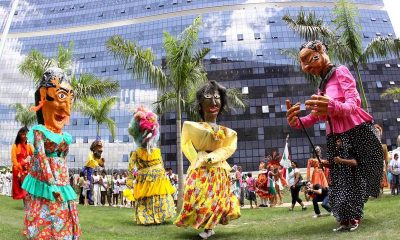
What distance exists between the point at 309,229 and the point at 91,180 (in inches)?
453

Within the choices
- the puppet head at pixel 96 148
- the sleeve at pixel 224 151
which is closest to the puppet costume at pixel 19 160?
the puppet head at pixel 96 148

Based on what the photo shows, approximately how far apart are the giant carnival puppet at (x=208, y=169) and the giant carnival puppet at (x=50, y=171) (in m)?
1.72

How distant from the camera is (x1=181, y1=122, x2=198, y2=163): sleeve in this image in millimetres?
6233

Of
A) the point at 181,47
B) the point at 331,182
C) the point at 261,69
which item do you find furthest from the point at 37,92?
the point at 261,69

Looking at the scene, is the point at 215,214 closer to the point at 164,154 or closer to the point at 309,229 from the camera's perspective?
the point at 309,229

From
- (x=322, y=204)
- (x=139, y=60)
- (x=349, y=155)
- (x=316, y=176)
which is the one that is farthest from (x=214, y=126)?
(x=139, y=60)

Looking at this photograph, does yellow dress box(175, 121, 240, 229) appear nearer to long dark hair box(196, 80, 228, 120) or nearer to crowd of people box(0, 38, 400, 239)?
crowd of people box(0, 38, 400, 239)

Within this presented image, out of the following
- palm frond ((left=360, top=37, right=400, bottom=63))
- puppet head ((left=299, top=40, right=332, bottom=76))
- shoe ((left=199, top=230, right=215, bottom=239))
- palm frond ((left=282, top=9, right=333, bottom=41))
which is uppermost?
palm frond ((left=282, top=9, right=333, bottom=41))

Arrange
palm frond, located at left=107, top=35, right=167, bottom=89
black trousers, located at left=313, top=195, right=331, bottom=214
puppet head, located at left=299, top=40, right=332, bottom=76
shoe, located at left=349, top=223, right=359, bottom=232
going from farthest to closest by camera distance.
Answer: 1. palm frond, located at left=107, top=35, right=167, bottom=89
2. black trousers, located at left=313, top=195, right=331, bottom=214
3. puppet head, located at left=299, top=40, right=332, bottom=76
4. shoe, located at left=349, top=223, right=359, bottom=232

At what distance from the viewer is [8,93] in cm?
5597

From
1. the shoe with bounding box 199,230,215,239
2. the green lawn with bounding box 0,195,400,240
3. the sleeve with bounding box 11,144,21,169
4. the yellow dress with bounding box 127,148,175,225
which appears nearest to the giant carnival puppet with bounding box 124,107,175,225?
the yellow dress with bounding box 127,148,175,225

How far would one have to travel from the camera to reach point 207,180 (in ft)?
19.5

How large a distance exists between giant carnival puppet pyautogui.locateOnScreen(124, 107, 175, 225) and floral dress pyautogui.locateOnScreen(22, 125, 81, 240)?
3.40m

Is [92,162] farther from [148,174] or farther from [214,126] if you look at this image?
[214,126]
